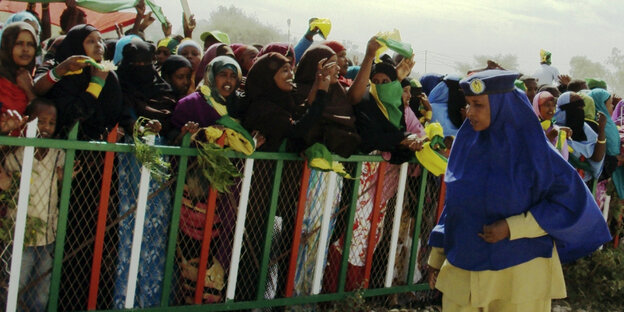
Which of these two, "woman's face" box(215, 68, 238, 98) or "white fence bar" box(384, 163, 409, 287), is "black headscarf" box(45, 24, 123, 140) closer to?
"woman's face" box(215, 68, 238, 98)

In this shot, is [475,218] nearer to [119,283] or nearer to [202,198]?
[202,198]

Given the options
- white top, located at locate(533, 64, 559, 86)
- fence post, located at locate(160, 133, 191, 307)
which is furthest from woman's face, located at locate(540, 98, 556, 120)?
white top, located at locate(533, 64, 559, 86)

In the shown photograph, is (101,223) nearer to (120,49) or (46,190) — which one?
(46,190)

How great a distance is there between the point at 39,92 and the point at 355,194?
226 cm

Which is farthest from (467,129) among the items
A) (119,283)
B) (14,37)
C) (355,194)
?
(14,37)

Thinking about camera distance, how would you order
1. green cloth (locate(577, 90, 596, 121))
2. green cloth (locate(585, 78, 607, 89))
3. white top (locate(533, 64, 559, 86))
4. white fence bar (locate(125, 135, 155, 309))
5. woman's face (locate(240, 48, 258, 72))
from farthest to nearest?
white top (locate(533, 64, 559, 86)), green cloth (locate(585, 78, 607, 89)), green cloth (locate(577, 90, 596, 121)), woman's face (locate(240, 48, 258, 72)), white fence bar (locate(125, 135, 155, 309))

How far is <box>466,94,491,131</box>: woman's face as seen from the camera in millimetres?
3549

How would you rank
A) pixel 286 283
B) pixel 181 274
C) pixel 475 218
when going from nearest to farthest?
pixel 475 218
pixel 181 274
pixel 286 283

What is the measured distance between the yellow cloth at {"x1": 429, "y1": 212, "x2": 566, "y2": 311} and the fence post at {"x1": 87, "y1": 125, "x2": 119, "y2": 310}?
2.03 metres

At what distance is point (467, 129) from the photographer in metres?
3.80

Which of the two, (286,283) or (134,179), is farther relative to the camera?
(286,283)

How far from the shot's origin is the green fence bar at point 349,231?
5.28 meters

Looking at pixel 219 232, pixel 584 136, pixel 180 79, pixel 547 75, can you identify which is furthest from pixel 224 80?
pixel 547 75

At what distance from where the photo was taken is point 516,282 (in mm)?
3604
